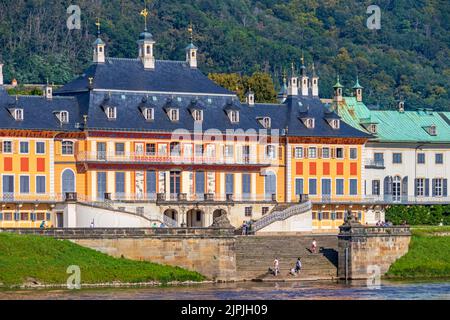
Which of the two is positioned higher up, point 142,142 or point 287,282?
point 142,142

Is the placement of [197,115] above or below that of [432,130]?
above

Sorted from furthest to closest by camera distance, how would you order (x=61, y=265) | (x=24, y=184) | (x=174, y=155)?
1. (x=174, y=155)
2. (x=24, y=184)
3. (x=61, y=265)

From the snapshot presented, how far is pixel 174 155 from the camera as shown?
109m

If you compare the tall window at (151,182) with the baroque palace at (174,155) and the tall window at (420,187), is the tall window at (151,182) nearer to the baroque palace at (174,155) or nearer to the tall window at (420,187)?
the baroque palace at (174,155)

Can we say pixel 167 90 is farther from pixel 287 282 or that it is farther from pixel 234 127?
pixel 287 282

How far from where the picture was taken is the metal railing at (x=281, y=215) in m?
104

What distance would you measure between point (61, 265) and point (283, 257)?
43.1 ft

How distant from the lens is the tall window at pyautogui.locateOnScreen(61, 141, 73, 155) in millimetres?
106062

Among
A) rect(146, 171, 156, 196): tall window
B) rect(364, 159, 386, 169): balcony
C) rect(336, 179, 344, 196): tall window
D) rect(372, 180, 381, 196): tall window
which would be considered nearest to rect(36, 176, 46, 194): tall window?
rect(146, 171, 156, 196): tall window

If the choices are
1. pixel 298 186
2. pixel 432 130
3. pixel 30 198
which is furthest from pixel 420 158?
pixel 30 198

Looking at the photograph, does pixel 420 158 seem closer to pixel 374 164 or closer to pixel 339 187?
pixel 374 164
